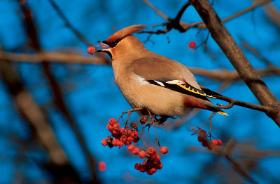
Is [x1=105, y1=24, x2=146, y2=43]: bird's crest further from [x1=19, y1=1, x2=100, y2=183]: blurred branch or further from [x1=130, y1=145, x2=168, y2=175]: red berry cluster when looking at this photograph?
[x1=19, y1=1, x2=100, y2=183]: blurred branch

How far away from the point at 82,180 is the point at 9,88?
1.31 metres

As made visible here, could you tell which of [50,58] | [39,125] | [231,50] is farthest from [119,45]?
[39,125]

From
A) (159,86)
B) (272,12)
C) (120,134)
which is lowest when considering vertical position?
(120,134)

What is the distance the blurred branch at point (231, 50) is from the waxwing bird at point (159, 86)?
190 mm

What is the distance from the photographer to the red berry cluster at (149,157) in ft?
9.13

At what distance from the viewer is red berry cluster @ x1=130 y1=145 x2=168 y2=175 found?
2.78m

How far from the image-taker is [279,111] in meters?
2.64

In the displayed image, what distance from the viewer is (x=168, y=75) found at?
323cm

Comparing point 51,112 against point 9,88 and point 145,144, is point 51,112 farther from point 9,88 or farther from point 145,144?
point 145,144

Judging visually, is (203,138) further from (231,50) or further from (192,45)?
(192,45)

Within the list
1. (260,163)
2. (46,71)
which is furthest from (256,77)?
(46,71)

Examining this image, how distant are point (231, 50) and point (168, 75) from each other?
495 mm

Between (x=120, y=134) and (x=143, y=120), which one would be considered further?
(x=143, y=120)

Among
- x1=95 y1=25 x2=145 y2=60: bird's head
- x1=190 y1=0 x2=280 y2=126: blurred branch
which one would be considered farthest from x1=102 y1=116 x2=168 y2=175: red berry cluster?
x1=95 y1=25 x2=145 y2=60: bird's head
